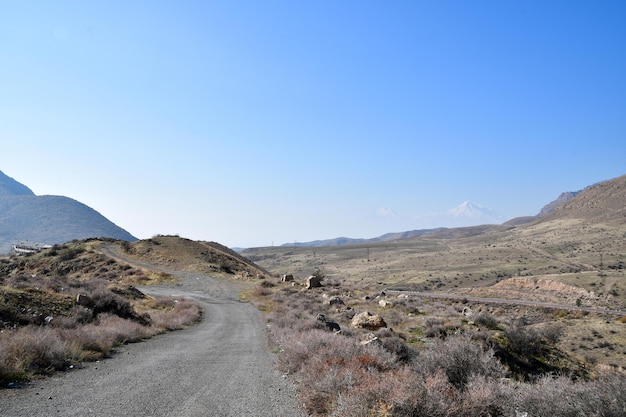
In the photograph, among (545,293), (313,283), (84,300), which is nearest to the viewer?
(84,300)

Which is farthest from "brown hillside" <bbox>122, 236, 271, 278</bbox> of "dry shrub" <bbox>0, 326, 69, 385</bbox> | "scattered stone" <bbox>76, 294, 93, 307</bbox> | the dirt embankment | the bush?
"dry shrub" <bbox>0, 326, 69, 385</bbox>

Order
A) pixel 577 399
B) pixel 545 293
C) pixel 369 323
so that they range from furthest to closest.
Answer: pixel 545 293 → pixel 369 323 → pixel 577 399

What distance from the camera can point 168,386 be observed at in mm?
8867

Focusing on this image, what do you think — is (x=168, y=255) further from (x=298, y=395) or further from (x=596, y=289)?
(x=596, y=289)

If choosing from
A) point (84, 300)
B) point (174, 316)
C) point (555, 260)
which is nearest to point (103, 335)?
point (84, 300)

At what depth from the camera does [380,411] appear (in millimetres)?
5609

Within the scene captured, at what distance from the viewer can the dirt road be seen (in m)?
7.17

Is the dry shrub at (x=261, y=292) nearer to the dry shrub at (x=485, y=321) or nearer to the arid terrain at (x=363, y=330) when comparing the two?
the arid terrain at (x=363, y=330)

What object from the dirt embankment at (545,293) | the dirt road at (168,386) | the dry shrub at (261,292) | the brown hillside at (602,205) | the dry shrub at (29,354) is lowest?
the dirt embankment at (545,293)

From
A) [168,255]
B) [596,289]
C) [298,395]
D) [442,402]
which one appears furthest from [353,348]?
[596,289]

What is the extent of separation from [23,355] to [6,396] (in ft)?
7.27

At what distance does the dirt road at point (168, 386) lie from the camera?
717cm

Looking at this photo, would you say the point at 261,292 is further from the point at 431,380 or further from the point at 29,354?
the point at 431,380

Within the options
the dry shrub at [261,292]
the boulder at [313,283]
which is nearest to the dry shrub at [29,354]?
the dry shrub at [261,292]
